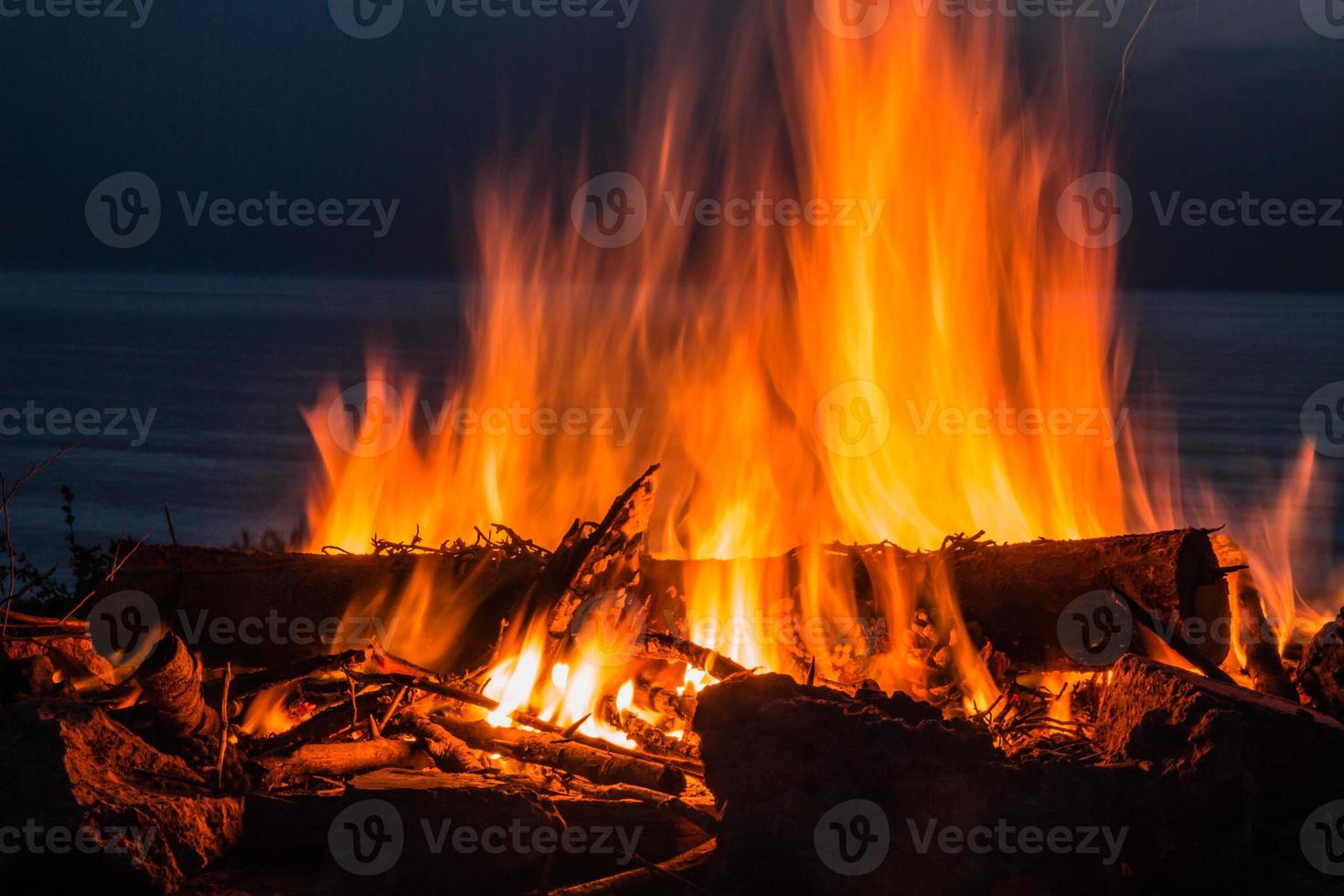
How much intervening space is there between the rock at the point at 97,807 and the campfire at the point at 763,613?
16mm

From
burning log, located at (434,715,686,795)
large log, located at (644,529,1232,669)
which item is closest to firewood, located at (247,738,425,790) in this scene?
burning log, located at (434,715,686,795)

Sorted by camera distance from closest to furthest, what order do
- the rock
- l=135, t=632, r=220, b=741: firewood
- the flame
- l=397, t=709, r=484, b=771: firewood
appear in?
the rock, l=135, t=632, r=220, b=741: firewood, l=397, t=709, r=484, b=771: firewood, the flame

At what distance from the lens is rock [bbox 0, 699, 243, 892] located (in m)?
3.71

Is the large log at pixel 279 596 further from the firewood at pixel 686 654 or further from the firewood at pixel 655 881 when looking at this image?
the firewood at pixel 655 881

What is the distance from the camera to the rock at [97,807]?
371 cm

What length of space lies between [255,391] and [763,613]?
59.8 feet

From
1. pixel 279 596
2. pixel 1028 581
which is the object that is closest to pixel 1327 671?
pixel 1028 581

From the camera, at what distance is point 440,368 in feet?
84.5

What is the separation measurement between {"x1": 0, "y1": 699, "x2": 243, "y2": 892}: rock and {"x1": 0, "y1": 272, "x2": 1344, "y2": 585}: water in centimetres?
609

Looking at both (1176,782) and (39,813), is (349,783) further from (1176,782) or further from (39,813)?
(1176,782)

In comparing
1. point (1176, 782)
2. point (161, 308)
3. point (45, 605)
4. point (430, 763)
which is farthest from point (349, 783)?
point (161, 308)

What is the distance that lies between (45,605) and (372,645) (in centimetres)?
273

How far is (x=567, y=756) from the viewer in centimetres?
475

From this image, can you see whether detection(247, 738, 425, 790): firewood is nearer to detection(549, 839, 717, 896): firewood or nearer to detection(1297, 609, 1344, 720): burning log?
detection(549, 839, 717, 896): firewood
